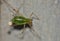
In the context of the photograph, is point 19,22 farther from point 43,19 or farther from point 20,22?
point 43,19

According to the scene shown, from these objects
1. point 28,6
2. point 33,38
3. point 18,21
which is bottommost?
point 33,38

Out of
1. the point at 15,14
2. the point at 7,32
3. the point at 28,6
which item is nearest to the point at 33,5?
the point at 28,6

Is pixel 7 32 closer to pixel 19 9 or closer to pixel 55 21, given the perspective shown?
pixel 19 9

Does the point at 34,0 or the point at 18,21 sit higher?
the point at 34,0

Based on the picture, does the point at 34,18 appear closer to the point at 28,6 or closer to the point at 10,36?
the point at 28,6

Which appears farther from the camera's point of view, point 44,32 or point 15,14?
point 15,14

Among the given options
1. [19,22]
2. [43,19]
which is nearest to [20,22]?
[19,22]
